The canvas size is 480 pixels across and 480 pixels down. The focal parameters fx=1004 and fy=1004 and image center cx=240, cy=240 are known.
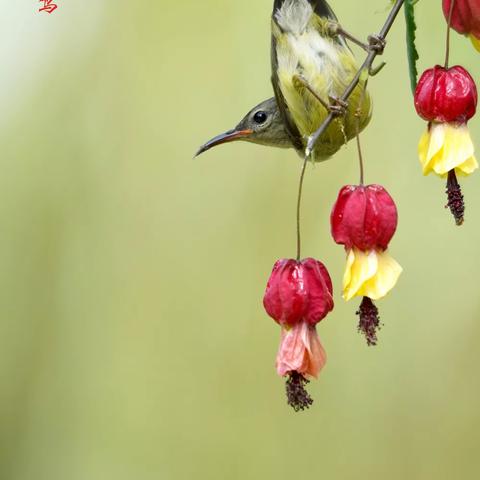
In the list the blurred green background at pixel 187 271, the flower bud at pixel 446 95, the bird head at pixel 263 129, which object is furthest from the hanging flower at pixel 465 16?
the blurred green background at pixel 187 271

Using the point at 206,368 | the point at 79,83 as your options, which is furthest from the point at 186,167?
the point at 206,368

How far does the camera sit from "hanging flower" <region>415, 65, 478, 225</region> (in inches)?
48.7

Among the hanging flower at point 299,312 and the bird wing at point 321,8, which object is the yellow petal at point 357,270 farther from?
the bird wing at point 321,8

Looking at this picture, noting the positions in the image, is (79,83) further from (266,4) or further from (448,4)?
(448,4)

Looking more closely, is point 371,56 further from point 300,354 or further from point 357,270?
point 300,354

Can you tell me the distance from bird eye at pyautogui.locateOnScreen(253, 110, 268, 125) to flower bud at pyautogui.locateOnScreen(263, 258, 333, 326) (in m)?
0.77

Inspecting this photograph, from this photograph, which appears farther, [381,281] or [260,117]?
[260,117]

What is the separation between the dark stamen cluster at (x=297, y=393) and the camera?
1240mm

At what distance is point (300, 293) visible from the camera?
1303 millimetres

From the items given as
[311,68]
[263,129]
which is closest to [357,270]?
[311,68]

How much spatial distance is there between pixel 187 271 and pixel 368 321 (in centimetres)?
217

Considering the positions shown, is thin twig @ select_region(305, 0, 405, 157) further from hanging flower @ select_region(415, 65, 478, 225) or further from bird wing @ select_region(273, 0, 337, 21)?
bird wing @ select_region(273, 0, 337, 21)

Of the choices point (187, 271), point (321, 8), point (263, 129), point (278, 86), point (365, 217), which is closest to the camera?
point (365, 217)

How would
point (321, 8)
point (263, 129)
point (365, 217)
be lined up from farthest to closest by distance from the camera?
1. point (263, 129)
2. point (321, 8)
3. point (365, 217)
